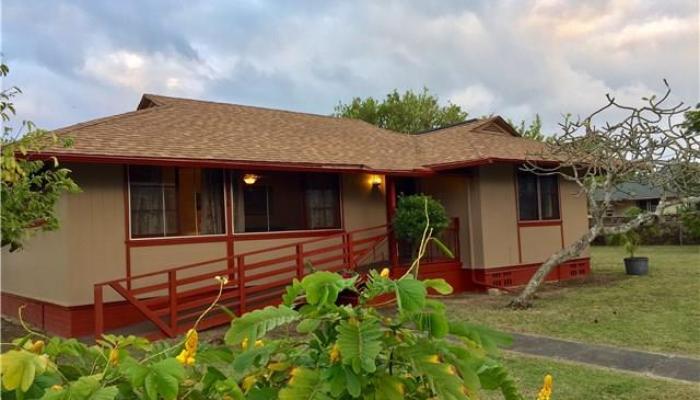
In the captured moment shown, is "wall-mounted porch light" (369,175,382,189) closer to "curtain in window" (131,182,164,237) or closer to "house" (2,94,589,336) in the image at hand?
"house" (2,94,589,336)

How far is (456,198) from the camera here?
41.9 feet

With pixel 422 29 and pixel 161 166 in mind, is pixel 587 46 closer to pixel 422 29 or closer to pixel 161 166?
pixel 422 29

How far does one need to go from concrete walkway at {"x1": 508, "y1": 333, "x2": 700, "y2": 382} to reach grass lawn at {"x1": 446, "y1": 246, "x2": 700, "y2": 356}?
363 mm

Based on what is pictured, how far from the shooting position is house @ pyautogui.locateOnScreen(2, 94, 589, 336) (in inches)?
350

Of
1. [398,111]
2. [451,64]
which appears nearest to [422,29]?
[451,64]

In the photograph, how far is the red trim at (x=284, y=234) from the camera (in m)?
10.4

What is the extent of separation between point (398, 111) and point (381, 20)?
71.5 feet

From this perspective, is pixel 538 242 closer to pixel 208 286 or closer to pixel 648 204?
pixel 208 286

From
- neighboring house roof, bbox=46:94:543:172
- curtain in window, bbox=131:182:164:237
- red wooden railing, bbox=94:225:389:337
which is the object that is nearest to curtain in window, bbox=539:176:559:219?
neighboring house roof, bbox=46:94:543:172

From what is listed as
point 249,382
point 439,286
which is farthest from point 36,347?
point 439,286

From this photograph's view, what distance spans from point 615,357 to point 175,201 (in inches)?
290

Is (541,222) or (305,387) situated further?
(541,222)

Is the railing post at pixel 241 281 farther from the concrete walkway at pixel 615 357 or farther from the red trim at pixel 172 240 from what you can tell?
the concrete walkway at pixel 615 357

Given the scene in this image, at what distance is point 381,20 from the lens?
16688 millimetres
